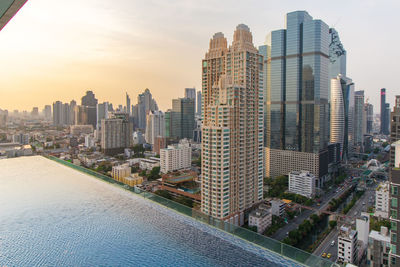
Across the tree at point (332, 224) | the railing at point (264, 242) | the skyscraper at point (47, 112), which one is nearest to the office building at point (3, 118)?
the skyscraper at point (47, 112)

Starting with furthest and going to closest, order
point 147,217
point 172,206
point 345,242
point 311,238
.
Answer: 1. point 311,238
2. point 345,242
3. point 172,206
4. point 147,217

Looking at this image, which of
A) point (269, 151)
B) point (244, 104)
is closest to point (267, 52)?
point (269, 151)

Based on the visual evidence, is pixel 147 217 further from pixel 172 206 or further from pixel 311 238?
pixel 311 238

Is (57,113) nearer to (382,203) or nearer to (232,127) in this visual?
(232,127)

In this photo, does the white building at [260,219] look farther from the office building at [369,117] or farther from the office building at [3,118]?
the office building at [369,117]

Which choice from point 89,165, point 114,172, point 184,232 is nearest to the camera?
point 184,232
